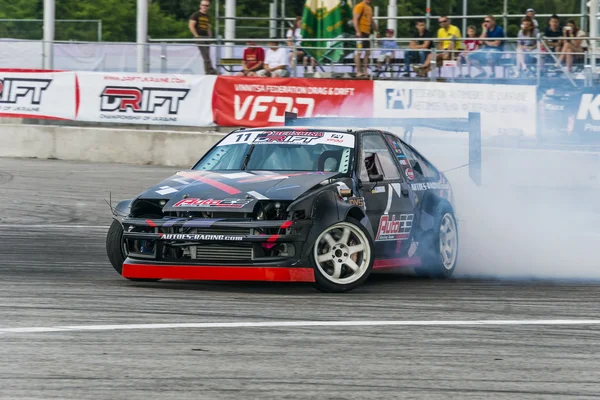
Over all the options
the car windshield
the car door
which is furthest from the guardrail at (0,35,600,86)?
the car windshield

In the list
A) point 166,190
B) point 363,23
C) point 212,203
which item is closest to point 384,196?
point 212,203

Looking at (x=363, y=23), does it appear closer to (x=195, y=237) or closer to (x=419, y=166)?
(x=419, y=166)

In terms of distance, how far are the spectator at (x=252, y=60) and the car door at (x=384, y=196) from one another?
1124 cm

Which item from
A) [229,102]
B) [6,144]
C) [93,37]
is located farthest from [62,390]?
[93,37]

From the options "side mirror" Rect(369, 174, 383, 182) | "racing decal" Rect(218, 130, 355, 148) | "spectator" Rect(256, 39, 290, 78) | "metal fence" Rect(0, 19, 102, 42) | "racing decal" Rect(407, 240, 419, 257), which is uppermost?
"metal fence" Rect(0, 19, 102, 42)

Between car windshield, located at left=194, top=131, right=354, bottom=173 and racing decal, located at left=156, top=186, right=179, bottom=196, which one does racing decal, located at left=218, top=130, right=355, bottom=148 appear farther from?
racing decal, located at left=156, top=186, right=179, bottom=196

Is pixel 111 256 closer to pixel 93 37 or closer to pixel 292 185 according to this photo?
pixel 292 185

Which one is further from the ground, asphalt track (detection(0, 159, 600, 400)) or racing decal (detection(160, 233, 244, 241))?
racing decal (detection(160, 233, 244, 241))

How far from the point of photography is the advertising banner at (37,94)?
21.8 m

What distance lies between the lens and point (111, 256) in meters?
9.08

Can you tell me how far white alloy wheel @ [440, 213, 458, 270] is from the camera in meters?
9.94

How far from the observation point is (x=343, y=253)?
8.43 meters

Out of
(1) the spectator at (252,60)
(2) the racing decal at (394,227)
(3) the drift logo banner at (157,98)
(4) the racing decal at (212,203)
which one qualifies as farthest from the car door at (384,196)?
(3) the drift logo banner at (157,98)

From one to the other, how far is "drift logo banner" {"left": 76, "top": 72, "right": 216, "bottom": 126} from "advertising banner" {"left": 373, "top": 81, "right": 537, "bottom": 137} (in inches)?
132
